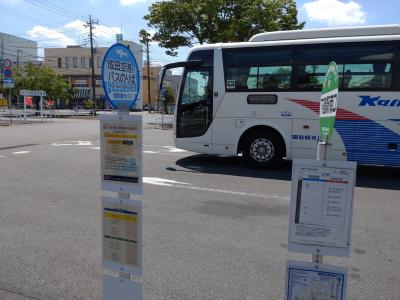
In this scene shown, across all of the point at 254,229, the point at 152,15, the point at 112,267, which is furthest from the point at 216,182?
the point at 152,15

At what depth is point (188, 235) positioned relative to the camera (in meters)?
4.84

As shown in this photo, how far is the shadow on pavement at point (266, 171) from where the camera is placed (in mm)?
8281

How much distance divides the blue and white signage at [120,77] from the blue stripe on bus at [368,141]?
666 cm

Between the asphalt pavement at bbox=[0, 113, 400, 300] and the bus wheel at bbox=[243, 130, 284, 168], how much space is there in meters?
0.40

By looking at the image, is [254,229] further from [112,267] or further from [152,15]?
[152,15]

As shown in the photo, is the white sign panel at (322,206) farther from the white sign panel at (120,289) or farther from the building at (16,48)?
the building at (16,48)

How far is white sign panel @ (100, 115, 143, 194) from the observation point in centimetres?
270

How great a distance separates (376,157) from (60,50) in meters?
87.3

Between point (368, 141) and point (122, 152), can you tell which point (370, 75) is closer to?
point (368, 141)

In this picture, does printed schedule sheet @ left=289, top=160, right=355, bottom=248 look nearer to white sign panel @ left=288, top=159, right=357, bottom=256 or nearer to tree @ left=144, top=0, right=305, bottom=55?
white sign panel @ left=288, top=159, right=357, bottom=256

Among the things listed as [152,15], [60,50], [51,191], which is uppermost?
[60,50]

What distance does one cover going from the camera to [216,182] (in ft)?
26.6

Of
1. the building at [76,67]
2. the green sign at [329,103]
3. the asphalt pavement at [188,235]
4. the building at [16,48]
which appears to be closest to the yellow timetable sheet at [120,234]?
the asphalt pavement at [188,235]

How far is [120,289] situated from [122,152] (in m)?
1.08
